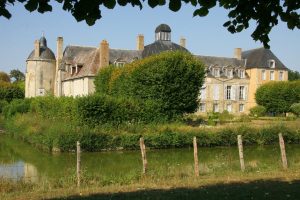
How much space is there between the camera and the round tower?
44406 mm

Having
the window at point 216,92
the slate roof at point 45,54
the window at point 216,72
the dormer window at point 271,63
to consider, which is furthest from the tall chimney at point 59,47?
the dormer window at point 271,63

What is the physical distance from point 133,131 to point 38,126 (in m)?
5.72

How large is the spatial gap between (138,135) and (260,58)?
30608 millimetres

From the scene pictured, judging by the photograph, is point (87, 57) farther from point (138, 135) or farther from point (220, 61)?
point (138, 135)

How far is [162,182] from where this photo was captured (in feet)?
32.5

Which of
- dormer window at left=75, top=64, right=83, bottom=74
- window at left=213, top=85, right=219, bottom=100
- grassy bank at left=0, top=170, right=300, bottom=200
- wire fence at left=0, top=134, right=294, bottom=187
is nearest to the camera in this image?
grassy bank at left=0, top=170, right=300, bottom=200

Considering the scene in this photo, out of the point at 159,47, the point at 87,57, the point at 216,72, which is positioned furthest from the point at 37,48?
the point at 216,72

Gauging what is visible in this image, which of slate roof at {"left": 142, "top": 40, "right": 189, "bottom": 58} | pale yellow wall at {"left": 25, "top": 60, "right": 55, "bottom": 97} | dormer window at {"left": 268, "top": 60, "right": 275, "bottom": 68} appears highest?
slate roof at {"left": 142, "top": 40, "right": 189, "bottom": 58}

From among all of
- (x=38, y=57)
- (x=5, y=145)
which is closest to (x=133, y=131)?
(x=5, y=145)

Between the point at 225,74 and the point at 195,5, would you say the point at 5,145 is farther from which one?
the point at 225,74

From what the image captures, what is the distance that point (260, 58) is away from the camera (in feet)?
159

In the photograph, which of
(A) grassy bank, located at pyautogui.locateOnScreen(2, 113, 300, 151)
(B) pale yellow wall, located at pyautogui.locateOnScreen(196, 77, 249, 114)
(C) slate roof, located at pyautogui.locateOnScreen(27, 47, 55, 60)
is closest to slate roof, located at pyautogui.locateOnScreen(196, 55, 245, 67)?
(B) pale yellow wall, located at pyautogui.locateOnScreen(196, 77, 249, 114)

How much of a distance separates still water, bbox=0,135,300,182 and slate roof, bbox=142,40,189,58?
21211 mm

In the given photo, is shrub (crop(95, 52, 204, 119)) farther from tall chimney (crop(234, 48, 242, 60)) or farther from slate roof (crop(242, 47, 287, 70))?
tall chimney (crop(234, 48, 242, 60))
